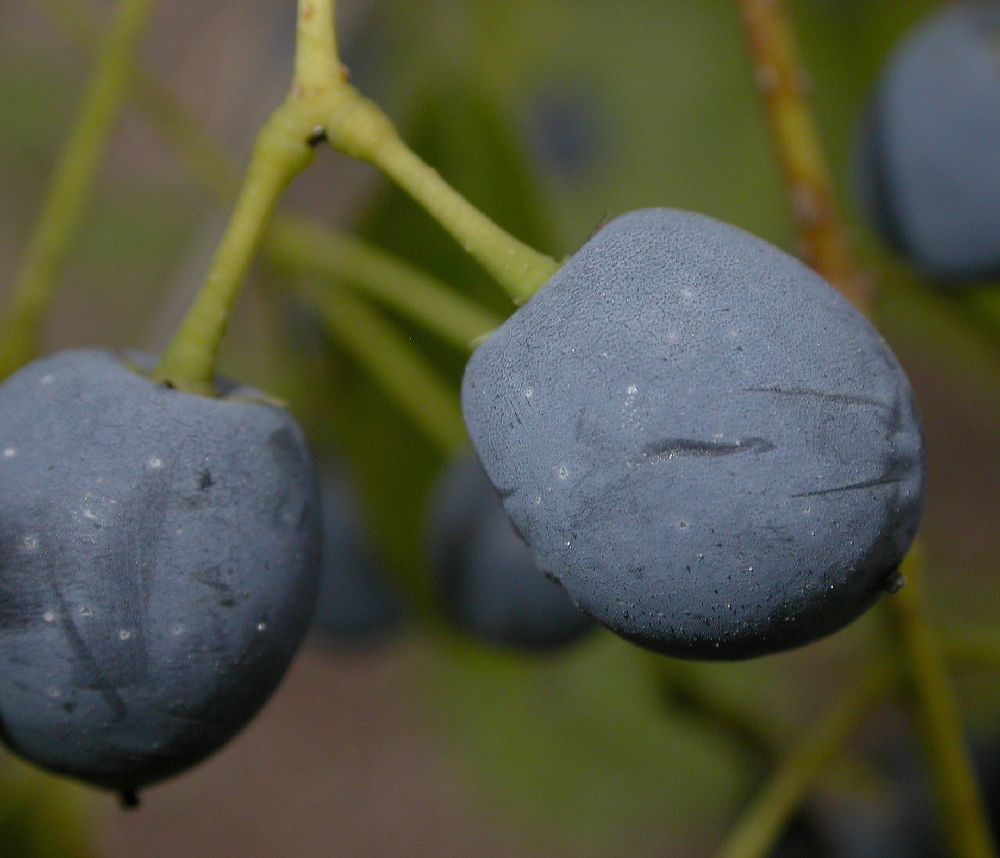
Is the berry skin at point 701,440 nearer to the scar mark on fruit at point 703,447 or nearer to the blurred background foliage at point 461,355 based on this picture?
the scar mark on fruit at point 703,447

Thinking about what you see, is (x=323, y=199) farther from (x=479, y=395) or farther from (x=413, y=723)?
(x=413, y=723)

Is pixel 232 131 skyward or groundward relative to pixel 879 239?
skyward

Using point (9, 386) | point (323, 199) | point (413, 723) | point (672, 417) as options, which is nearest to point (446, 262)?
point (323, 199)

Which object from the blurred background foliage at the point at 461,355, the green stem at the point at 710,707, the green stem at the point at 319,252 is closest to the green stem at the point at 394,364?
the green stem at the point at 319,252

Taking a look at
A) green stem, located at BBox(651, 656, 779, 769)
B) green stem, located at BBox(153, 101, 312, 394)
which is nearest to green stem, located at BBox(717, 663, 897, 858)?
green stem, located at BBox(651, 656, 779, 769)

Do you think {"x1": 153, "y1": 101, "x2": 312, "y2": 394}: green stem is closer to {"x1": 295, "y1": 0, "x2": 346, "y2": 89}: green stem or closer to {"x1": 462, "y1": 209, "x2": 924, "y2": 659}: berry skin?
{"x1": 295, "y1": 0, "x2": 346, "y2": 89}: green stem

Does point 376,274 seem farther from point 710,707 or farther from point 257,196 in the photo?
point 710,707
